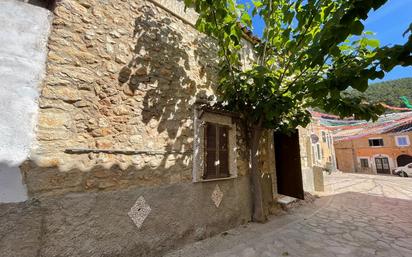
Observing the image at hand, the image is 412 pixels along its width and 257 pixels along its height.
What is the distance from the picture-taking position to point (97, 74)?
2709 mm

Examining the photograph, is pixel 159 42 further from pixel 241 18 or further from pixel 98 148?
pixel 98 148

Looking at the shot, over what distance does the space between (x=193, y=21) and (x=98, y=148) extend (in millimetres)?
3370

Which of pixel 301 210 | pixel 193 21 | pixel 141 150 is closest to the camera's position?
pixel 141 150

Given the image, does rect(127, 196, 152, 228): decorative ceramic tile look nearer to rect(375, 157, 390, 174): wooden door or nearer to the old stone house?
the old stone house

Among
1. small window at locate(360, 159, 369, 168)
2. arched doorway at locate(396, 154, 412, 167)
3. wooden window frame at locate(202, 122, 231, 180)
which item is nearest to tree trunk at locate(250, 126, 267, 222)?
wooden window frame at locate(202, 122, 231, 180)

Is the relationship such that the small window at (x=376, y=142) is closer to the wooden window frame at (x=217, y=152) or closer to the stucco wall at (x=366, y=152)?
the stucco wall at (x=366, y=152)

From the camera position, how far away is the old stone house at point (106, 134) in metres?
2.12

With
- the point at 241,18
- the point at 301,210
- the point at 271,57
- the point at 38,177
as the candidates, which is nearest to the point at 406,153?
the point at 301,210

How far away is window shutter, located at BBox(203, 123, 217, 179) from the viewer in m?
3.91

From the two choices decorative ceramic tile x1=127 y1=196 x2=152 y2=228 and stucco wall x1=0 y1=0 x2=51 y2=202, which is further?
decorative ceramic tile x1=127 y1=196 x2=152 y2=228

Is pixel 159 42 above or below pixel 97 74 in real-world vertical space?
above

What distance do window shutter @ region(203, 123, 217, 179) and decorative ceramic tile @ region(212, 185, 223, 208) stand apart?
296 mm

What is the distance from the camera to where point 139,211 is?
2.80m

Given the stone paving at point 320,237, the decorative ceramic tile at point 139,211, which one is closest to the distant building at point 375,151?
the stone paving at point 320,237
